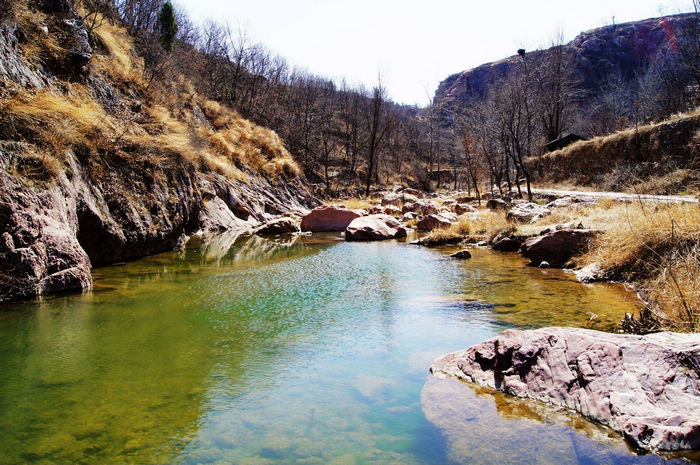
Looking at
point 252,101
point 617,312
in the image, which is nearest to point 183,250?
point 617,312

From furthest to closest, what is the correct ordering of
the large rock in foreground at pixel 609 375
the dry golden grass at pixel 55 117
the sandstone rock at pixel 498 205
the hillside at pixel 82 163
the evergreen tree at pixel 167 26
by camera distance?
the evergreen tree at pixel 167 26 < the sandstone rock at pixel 498 205 < the dry golden grass at pixel 55 117 < the hillside at pixel 82 163 < the large rock in foreground at pixel 609 375

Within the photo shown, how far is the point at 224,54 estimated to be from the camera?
44344 millimetres

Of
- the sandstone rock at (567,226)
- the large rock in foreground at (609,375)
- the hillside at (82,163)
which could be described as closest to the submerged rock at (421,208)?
the hillside at (82,163)

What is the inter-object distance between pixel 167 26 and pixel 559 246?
30.3m

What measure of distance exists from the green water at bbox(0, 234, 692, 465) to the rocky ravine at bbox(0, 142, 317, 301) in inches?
24.0

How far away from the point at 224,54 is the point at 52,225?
1643 inches

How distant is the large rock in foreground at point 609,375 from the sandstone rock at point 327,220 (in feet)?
55.2

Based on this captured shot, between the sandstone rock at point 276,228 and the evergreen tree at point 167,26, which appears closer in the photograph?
the sandstone rock at point 276,228

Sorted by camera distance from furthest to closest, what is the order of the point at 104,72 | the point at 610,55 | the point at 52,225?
the point at 610,55, the point at 104,72, the point at 52,225

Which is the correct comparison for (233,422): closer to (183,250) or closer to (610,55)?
(183,250)

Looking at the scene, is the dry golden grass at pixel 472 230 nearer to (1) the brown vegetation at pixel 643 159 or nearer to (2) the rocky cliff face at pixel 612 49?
(1) the brown vegetation at pixel 643 159

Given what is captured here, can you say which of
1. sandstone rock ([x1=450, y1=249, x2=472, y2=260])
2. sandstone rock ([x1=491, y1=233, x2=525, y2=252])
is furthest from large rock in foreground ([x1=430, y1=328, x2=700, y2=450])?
sandstone rock ([x1=491, y1=233, x2=525, y2=252])

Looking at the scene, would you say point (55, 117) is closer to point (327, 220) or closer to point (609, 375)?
point (609, 375)

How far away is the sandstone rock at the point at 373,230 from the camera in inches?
705
